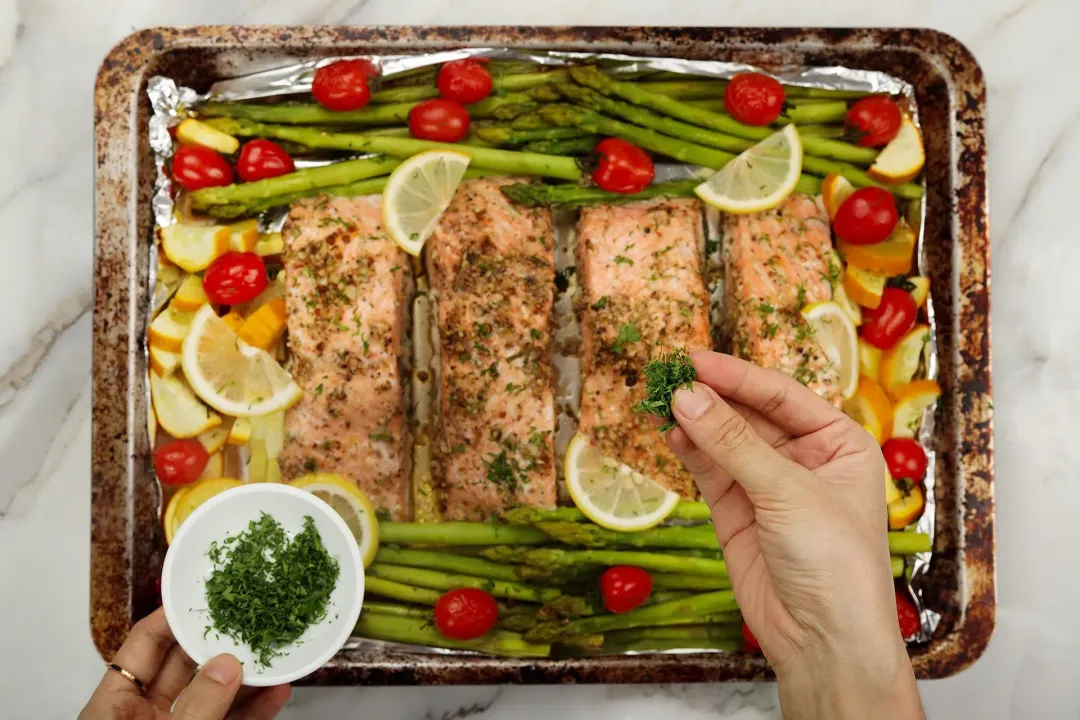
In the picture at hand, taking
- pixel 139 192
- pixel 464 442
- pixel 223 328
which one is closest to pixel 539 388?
pixel 464 442

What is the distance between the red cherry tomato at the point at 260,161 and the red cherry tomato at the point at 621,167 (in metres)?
1.87

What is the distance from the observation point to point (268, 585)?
3.64 m

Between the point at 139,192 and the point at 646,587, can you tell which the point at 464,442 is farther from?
the point at 139,192

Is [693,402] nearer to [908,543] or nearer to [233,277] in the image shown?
[908,543]

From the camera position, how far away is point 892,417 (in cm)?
465

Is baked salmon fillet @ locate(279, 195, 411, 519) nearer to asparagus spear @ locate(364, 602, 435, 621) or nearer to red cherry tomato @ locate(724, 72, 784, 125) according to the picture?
asparagus spear @ locate(364, 602, 435, 621)

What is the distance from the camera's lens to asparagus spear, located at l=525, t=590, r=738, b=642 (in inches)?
174

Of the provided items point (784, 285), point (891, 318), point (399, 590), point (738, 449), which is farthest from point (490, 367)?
point (891, 318)

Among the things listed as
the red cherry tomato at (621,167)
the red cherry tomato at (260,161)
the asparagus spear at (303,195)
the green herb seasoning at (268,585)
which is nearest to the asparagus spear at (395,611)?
the green herb seasoning at (268,585)

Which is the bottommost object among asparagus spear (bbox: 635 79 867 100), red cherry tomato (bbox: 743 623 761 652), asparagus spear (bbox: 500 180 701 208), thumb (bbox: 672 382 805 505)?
red cherry tomato (bbox: 743 623 761 652)

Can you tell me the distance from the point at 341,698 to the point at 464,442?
5.61ft

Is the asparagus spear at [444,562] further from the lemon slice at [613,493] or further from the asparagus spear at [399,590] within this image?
the lemon slice at [613,493]

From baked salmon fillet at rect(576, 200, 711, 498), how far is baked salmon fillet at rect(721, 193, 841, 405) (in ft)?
0.76

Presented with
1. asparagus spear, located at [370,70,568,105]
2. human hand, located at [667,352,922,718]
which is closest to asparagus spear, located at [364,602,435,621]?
human hand, located at [667,352,922,718]
